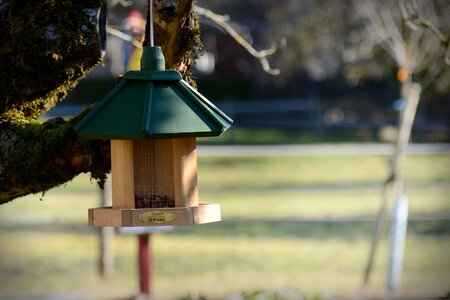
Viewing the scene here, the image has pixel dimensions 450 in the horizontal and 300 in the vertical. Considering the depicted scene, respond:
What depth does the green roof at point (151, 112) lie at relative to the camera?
3.88 m

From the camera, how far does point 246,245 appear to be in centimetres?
1391

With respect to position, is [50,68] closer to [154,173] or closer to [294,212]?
[154,173]

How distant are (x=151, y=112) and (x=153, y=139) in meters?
0.10

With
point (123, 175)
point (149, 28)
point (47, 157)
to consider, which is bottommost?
point (123, 175)

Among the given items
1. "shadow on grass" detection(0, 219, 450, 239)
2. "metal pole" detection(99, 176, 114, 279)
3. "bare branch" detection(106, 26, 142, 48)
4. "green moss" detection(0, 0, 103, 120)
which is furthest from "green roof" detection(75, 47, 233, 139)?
"shadow on grass" detection(0, 219, 450, 239)

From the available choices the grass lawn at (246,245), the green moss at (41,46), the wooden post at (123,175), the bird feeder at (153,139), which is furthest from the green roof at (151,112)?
the grass lawn at (246,245)

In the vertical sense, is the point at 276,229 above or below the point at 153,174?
above

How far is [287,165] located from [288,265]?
14.9m

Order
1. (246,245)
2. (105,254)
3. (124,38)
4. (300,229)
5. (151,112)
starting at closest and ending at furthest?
(151,112)
(124,38)
(105,254)
(246,245)
(300,229)

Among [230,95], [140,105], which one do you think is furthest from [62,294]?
[230,95]

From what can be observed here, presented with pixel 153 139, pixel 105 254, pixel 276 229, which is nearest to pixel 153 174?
pixel 153 139

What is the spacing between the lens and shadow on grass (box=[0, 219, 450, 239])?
14.9m

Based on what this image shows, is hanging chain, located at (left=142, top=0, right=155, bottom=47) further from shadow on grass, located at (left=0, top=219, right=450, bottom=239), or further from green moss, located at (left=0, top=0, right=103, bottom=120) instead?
shadow on grass, located at (left=0, top=219, right=450, bottom=239)

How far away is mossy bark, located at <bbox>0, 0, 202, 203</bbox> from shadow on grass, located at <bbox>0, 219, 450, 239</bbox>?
10231 millimetres
